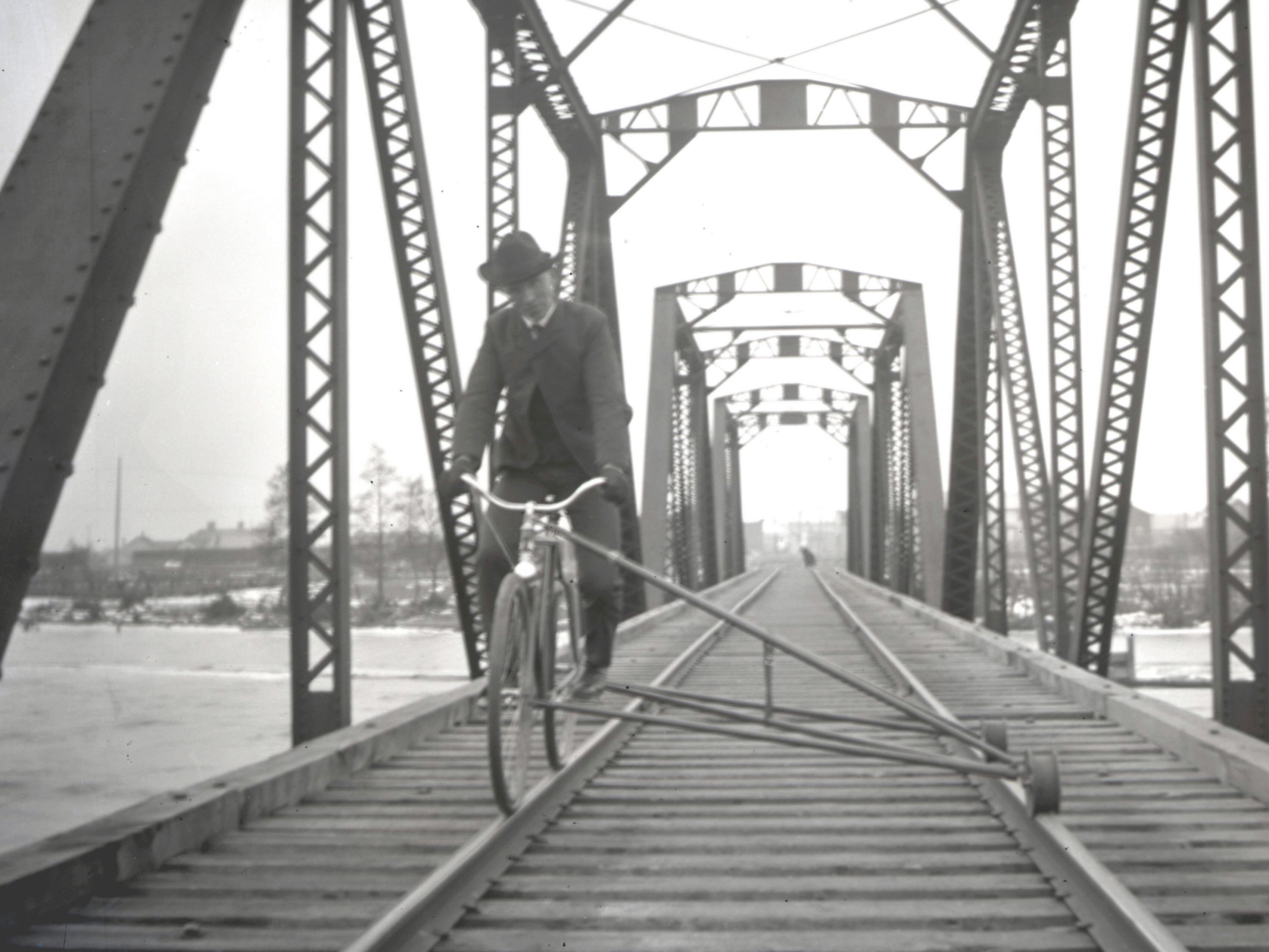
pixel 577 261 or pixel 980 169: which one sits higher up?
pixel 980 169

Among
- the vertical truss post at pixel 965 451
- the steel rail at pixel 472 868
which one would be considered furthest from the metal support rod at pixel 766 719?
the vertical truss post at pixel 965 451

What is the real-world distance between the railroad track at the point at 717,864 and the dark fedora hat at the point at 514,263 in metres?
1.48

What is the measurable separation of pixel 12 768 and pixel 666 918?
35.0 metres

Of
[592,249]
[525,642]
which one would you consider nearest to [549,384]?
[525,642]

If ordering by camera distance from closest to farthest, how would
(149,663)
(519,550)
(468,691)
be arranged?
(519,550), (468,691), (149,663)

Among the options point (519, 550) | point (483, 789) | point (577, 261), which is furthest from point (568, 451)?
point (577, 261)

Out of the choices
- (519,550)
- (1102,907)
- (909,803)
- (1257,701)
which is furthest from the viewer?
(1257,701)

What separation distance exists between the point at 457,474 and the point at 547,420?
492 millimetres

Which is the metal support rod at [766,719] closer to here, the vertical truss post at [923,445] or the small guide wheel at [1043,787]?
the small guide wheel at [1043,787]

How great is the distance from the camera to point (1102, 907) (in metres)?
2.57

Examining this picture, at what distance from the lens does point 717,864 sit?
3107mm

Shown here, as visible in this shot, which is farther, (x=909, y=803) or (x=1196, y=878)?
(x=909, y=803)

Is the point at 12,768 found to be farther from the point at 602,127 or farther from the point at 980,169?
the point at 980,169

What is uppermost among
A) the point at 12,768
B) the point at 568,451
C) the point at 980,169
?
the point at 980,169
